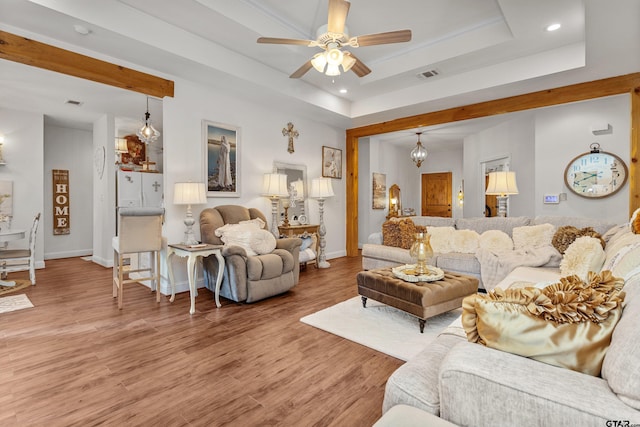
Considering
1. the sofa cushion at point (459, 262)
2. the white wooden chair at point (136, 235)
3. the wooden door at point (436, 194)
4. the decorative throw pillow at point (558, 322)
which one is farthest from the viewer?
the wooden door at point (436, 194)

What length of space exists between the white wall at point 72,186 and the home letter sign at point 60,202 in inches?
2.3

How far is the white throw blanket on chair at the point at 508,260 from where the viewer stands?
135 inches

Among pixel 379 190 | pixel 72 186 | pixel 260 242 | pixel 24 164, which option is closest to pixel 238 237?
pixel 260 242

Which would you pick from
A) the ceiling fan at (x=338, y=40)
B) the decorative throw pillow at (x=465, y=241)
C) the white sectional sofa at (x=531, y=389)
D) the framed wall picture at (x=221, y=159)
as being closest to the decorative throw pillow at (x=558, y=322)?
the white sectional sofa at (x=531, y=389)

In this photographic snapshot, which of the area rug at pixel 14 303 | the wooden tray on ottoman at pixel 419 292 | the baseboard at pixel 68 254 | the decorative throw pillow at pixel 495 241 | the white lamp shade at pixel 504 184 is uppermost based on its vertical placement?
the white lamp shade at pixel 504 184

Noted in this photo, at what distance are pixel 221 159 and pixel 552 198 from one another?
16.9ft

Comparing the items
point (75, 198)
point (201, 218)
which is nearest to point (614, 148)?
point (201, 218)

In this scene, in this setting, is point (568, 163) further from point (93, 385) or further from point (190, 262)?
point (93, 385)

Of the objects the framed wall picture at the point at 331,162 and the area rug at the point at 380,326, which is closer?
the area rug at the point at 380,326

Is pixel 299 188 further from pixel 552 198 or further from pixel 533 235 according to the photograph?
pixel 552 198

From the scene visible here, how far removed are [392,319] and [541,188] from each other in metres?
3.93

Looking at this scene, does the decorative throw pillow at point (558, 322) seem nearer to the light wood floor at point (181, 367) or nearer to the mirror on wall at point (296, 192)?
the light wood floor at point (181, 367)

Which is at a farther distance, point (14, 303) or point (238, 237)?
point (238, 237)

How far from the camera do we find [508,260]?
358 centimetres
